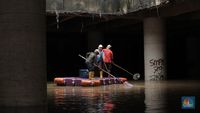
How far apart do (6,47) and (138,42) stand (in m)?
44.9

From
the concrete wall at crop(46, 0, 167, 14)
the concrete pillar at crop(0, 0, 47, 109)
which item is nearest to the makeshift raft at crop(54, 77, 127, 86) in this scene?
the concrete wall at crop(46, 0, 167, 14)

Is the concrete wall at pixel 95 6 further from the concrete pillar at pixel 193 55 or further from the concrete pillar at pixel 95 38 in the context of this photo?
the concrete pillar at pixel 193 55

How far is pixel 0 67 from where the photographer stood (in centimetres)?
1236

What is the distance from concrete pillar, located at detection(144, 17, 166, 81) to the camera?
31.3 m

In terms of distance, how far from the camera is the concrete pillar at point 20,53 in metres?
12.1

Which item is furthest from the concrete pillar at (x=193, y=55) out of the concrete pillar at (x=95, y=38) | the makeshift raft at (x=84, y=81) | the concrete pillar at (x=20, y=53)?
the concrete pillar at (x=20, y=53)

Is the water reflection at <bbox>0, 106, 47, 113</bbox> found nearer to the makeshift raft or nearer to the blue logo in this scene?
the blue logo

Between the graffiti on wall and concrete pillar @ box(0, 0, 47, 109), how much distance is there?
1982cm

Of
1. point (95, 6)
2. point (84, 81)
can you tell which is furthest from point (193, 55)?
point (84, 81)

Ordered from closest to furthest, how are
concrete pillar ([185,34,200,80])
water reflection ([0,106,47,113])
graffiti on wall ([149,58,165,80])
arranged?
water reflection ([0,106,47,113]) → graffiti on wall ([149,58,165,80]) → concrete pillar ([185,34,200,80])

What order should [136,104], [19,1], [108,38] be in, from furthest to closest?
[108,38] → [136,104] → [19,1]

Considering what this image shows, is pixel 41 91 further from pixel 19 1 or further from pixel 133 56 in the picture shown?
pixel 133 56

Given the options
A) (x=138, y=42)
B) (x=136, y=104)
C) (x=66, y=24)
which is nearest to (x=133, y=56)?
(x=138, y=42)

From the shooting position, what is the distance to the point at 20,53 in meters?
12.2
